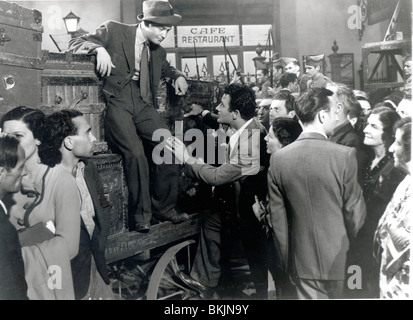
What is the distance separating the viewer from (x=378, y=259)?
2.53 m

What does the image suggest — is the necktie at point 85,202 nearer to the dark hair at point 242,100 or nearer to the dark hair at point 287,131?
the dark hair at point 242,100

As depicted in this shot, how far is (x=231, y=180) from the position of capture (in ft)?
9.55

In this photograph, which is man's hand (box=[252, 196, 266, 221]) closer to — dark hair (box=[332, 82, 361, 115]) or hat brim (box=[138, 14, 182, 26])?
dark hair (box=[332, 82, 361, 115])

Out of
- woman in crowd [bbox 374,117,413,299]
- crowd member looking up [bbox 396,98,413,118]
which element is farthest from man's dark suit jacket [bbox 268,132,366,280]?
crowd member looking up [bbox 396,98,413,118]

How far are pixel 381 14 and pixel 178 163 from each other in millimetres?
1615

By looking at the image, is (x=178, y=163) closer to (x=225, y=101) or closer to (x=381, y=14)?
(x=225, y=101)

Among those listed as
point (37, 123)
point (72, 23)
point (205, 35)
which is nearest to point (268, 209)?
point (205, 35)

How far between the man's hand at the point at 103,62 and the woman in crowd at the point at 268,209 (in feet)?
3.42

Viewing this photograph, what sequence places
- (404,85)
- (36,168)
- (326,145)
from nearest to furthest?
1. (326,145)
2. (36,168)
3. (404,85)

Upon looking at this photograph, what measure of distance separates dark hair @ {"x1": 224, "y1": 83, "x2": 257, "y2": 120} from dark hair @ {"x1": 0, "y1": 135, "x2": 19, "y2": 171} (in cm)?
128

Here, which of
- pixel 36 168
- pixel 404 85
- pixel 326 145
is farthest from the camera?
pixel 404 85
